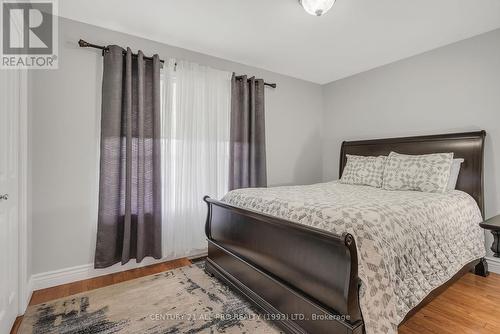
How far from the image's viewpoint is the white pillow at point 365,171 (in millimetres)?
2877

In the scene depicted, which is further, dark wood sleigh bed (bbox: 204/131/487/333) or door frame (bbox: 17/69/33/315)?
door frame (bbox: 17/69/33/315)

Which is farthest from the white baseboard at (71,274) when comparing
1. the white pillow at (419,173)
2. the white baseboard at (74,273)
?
the white pillow at (419,173)

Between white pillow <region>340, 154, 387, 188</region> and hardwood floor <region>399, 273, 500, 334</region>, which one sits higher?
white pillow <region>340, 154, 387, 188</region>

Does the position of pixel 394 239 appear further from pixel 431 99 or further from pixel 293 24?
pixel 431 99

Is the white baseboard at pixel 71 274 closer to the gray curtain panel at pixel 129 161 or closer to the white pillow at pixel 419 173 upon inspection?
the gray curtain panel at pixel 129 161

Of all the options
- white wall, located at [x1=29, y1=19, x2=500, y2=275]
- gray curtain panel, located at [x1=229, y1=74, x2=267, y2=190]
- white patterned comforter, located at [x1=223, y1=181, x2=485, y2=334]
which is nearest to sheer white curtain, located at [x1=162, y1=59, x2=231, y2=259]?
gray curtain panel, located at [x1=229, y1=74, x2=267, y2=190]

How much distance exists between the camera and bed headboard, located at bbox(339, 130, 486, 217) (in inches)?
99.3

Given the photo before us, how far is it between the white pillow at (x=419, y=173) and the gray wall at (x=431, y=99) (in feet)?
1.75

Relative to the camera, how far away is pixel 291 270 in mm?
1578

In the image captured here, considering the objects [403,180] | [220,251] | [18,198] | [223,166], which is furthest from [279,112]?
[18,198]

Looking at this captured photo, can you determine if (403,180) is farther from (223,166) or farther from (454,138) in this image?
(223,166)

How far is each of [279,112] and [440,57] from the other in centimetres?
201

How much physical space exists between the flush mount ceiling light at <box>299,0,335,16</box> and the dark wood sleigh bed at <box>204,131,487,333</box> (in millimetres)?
1649

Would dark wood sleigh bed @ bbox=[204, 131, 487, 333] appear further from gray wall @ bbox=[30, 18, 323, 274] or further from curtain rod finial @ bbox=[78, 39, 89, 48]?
curtain rod finial @ bbox=[78, 39, 89, 48]
